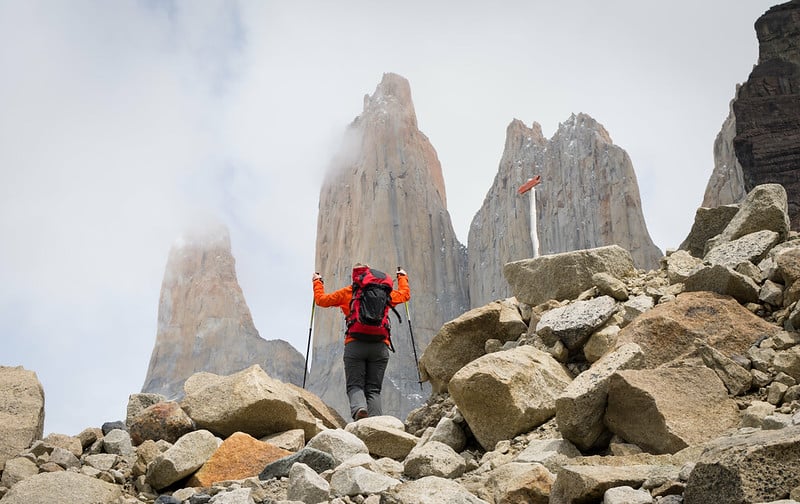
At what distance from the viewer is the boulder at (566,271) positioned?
834 cm

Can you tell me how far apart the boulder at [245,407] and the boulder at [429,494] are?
2578mm

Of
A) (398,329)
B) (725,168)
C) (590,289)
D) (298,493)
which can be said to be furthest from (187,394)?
(398,329)

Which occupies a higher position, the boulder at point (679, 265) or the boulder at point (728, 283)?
the boulder at point (679, 265)

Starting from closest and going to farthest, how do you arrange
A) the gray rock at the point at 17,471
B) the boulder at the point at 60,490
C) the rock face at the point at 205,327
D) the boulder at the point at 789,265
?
1. the boulder at the point at 60,490
2. the gray rock at the point at 17,471
3. the boulder at the point at 789,265
4. the rock face at the point at 205,327

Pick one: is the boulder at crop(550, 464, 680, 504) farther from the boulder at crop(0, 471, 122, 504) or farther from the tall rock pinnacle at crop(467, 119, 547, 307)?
the tall rock pinnacle at crop(467, 119, 547, 307)

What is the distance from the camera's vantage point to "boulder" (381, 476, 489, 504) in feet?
13.6

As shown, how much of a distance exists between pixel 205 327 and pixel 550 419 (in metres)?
63.7

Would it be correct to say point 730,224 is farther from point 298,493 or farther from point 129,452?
point 129,452

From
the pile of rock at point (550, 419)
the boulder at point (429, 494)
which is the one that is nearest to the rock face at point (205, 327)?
the pile of rock at point (550, 419)

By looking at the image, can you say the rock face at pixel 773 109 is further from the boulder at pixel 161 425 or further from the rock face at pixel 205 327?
the rock face at pixel 205 327

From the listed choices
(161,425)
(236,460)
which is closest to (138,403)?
(161,425)

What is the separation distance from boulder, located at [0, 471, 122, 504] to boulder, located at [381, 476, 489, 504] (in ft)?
7.24

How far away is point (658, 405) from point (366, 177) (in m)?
56.4

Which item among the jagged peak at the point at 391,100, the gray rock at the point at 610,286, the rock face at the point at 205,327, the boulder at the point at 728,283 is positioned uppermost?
the jagged peak at the point at 391,100
